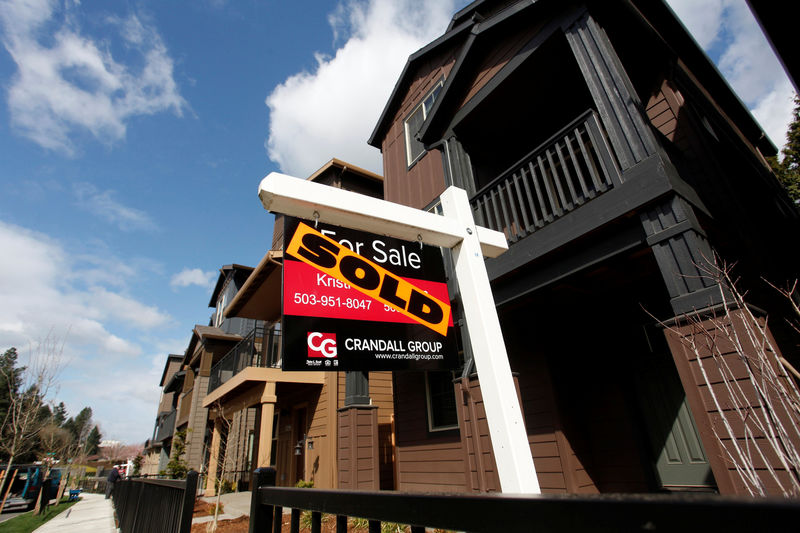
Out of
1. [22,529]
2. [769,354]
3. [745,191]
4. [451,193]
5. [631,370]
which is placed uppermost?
[745,191]

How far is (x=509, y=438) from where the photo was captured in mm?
2166

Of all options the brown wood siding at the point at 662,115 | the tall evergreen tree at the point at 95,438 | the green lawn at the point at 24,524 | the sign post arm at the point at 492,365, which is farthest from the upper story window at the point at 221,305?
the tall evergreen tree at the point at 95,438

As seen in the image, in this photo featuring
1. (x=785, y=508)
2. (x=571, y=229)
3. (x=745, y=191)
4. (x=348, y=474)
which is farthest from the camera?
(x=348, y=474)

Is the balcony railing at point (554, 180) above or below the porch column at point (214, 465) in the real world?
above

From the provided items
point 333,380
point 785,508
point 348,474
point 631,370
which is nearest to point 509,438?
point 785,508

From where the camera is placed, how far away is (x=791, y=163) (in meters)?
12.8

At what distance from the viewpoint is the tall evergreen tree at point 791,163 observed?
12.0 metres

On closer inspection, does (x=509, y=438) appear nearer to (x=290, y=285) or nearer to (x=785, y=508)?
(x=290, y=285)

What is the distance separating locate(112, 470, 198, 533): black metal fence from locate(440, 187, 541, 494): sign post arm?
7.69 feet

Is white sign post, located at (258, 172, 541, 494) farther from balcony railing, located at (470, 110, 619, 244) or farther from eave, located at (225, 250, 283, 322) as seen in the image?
eave, located at (225, 250, 283, 322)

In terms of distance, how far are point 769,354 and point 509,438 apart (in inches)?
87.1

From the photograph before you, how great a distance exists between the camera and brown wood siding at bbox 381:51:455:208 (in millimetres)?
9586

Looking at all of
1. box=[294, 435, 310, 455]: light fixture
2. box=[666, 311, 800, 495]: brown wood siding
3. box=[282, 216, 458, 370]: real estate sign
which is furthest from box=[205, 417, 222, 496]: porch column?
box=[666, 311, 800, 495]: brown wood siding

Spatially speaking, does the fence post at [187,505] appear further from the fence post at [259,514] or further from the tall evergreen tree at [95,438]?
the tall evergreen tree at [95,438]
